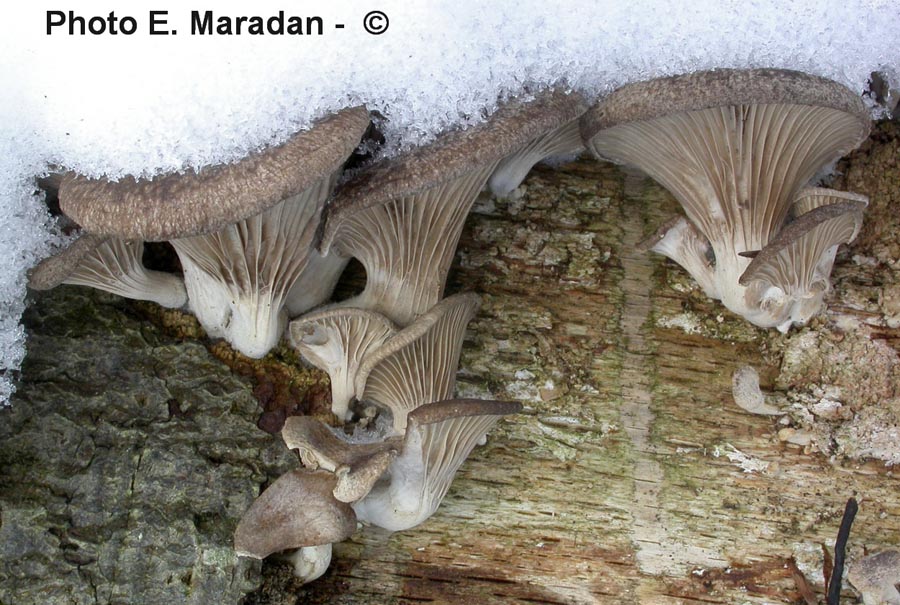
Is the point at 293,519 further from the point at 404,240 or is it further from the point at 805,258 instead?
the point at 805,258

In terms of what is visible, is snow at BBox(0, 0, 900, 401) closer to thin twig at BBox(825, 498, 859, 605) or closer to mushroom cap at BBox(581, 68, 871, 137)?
mushroom cap at BBox(581, 68, 871, 137)

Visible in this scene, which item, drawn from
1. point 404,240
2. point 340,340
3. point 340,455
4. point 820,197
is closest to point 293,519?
point 340,455

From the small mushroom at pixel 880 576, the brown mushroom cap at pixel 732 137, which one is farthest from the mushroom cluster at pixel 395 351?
the small mushroom at pixel 880 576

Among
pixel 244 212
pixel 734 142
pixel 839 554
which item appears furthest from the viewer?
pixel 839 554

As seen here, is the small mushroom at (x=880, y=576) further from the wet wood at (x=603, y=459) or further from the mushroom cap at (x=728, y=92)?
the mushroom cap at (x=728, y=92)

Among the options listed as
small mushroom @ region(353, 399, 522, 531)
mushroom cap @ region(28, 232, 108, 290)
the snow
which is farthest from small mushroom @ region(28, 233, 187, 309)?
small mushroom @ region(353, 399, 522, 531)
